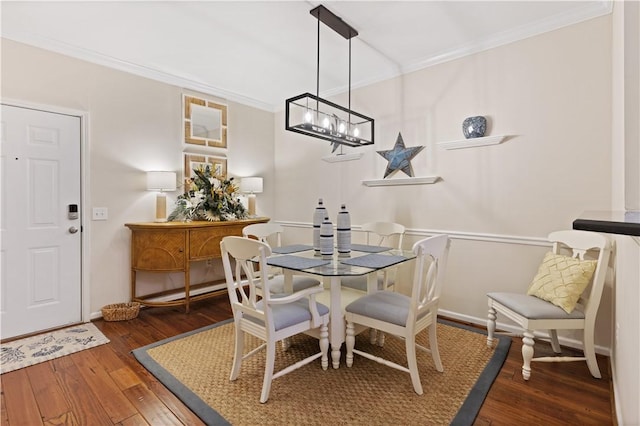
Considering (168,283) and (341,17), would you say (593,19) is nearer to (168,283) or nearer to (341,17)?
(341,17)

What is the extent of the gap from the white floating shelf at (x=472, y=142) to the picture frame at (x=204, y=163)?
8.65 ft

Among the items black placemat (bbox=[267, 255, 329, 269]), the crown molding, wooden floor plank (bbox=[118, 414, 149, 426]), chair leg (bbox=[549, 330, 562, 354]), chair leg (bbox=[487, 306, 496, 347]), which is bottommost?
wooden floor plank (bbox=[118, 414, 149, 426])

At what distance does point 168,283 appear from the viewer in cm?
366

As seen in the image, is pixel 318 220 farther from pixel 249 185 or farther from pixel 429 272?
pixel 249 185

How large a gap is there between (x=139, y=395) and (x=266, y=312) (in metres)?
0.97

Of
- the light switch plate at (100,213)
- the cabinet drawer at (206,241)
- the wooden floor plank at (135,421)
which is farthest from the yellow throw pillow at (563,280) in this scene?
the light switch plate at (100,213)

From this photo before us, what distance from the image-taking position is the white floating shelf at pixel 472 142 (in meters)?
2.76

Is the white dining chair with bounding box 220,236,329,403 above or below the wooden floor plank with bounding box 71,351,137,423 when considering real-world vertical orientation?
above

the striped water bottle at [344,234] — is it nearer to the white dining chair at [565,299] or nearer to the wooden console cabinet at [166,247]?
the white dining chair at [565,299]

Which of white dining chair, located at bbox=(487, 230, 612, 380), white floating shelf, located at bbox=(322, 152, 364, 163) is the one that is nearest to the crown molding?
white floating shelf, located at bbox=(322, 152, 364, 163)

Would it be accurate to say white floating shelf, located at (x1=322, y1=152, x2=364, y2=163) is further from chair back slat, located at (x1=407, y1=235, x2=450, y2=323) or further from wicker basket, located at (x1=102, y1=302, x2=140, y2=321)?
wicker basket, located at (x1=102, y1=302, x2=140, y2=321)

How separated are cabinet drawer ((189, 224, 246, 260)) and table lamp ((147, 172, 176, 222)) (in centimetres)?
46

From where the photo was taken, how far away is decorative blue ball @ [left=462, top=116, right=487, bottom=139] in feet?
9.32

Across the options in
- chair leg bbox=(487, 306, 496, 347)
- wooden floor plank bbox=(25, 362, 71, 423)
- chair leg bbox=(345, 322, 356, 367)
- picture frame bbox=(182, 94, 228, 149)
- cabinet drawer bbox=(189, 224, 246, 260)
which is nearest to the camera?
wooden floor plank bbox=(25, 362, 71, 423)
